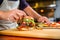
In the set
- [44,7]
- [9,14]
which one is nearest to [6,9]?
[9,14]

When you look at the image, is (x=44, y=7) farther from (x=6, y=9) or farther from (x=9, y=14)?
(x=9, y=14)

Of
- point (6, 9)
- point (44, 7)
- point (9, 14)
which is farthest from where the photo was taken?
point (44, 7)

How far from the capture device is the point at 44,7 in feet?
12.0

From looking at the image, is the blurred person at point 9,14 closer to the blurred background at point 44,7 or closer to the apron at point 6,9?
the apron at point 6,9

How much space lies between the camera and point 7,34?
1.03m

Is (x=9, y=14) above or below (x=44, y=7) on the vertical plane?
above

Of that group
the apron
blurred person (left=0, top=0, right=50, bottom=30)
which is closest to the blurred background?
blurred person (left=0, top=0, right=50, bottom=30)

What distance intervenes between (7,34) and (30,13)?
0.66m

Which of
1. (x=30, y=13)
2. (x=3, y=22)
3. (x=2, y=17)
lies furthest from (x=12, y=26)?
(x=30, y=13)

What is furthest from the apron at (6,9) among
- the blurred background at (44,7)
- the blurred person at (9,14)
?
the blurred background at (44,7)

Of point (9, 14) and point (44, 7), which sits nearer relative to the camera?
point (9, 14)

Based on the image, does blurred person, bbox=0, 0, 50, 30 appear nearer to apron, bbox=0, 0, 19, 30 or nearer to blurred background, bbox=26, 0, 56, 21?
apron, bbox=0, 0, 19, 30

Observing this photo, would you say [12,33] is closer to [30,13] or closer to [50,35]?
[50,35]

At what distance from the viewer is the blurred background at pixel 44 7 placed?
3.65 meters
